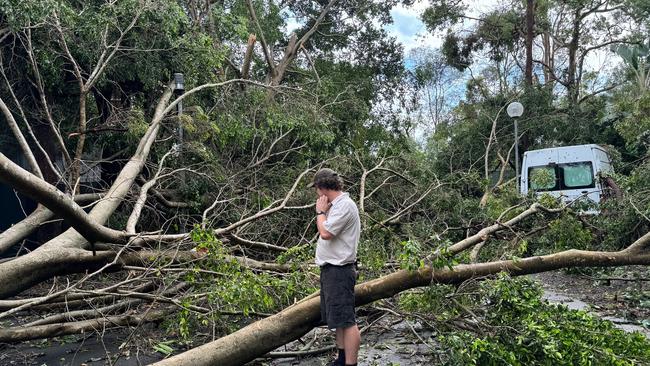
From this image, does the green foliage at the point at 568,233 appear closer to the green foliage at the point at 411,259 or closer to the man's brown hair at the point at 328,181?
the green foliage at the point at 411,259

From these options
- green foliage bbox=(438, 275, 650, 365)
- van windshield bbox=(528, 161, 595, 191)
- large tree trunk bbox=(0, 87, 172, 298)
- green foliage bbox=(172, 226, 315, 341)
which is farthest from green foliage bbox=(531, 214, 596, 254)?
large tree trunk bbox=(0, 87, 172, 298)

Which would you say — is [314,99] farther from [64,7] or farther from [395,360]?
[395,360]

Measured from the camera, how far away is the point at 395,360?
4.05m

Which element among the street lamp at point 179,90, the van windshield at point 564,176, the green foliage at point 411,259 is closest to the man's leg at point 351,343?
the green foliage at point 411,259

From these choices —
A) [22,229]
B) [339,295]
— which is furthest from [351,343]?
[22,229]

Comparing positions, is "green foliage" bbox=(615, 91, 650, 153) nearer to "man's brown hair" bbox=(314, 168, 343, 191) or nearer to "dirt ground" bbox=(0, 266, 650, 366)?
"dirt ground" bbox=(0, 266, 650, 366)

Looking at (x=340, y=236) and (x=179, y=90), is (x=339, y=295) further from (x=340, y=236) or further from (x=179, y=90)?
(x=179, y=90)

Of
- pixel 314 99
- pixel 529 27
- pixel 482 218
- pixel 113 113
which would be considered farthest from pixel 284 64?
pixel 529 27

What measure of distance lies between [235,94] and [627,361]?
20.7 feet

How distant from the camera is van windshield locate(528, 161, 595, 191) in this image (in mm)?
10742

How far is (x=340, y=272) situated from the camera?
3355 millimetres

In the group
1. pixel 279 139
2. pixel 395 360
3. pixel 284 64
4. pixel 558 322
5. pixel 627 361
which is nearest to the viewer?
pixel 627 361

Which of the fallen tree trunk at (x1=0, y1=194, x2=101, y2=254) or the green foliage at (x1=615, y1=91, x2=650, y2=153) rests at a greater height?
the green foliage at (x1=615, y1=91, x2=650, y2=153)

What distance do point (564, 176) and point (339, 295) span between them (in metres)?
9.63
